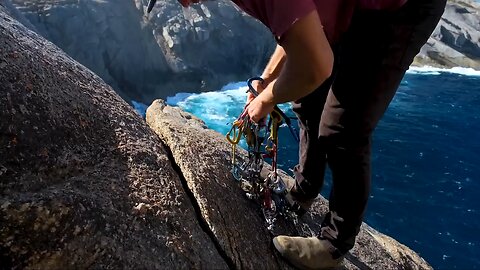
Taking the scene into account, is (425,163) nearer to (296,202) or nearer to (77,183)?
(296,202)

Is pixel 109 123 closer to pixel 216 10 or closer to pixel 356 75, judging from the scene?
pixel 356 75

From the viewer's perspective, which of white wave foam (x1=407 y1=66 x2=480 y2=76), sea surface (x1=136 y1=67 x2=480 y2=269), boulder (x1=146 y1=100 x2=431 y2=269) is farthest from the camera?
white wave foam (x1=407 y1=66 x2=480 y2=76)

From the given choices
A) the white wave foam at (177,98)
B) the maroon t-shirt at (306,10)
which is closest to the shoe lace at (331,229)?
the maroon t-shirt at (306,10)

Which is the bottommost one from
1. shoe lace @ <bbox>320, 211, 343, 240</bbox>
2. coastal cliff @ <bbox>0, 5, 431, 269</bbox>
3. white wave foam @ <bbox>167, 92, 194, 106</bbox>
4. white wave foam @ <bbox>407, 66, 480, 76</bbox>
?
white wave foam @ <bbox>407, 66, 480, 76</bbox>

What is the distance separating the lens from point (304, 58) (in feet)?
6.81

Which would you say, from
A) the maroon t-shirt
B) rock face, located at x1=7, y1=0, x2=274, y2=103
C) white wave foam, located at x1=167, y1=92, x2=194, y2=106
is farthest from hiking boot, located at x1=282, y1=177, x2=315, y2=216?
white wave foam, located at x1=167, y1=92, x2=194, y2=106

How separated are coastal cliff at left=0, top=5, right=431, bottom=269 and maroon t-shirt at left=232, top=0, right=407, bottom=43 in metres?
1.24

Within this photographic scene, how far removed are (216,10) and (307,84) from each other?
34.3m

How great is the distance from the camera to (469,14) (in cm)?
4956

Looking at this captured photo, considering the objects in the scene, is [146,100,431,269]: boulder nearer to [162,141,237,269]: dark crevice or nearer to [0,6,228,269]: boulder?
[162,141,237,269]: dark crevice

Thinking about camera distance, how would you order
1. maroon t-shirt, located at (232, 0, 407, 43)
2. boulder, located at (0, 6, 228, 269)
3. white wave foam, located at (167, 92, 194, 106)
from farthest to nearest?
1. white wave foam, located at (167, 92, 194, 106)
2. boulder, located at (0, 6, 228, 269)
3. maroon t-shirt, located at (232, 0, 407, 43)

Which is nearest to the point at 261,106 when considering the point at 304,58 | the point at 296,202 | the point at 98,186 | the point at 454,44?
the point at 304,58

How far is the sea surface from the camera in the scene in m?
17.5

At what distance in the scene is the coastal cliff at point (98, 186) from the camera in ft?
7.48
